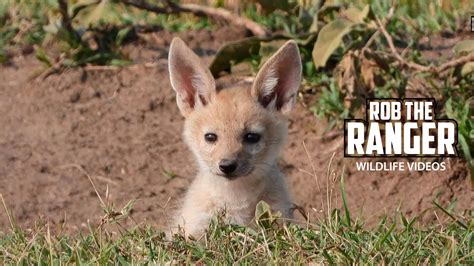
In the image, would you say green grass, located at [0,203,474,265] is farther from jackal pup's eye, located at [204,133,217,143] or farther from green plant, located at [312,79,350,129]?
green plant, located at [312,79,350,129]

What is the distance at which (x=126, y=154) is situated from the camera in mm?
Answer: 7688

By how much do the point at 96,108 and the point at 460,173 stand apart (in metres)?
2.56

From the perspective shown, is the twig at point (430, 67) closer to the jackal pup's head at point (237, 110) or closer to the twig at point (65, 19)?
the jackal pup's head at point (237, 110)

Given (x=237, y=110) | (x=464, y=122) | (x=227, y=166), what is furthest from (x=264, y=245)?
(x=464, y=122)

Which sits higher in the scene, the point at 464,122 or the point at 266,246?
the point at 266,246

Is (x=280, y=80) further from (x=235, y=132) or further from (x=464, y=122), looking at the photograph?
(x=464, y=122)

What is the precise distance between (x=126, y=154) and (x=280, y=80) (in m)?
2.07

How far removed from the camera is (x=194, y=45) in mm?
8555

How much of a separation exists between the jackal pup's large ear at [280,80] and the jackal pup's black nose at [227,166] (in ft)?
1.69

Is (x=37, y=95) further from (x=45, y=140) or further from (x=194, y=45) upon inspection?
(x=194, y=45)

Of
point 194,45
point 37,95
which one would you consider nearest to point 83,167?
point 37,95

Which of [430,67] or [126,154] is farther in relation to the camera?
[126,154]

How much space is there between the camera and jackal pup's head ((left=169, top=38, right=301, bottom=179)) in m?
5.70

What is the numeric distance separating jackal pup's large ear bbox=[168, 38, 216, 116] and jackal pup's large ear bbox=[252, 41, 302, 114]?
25cm
